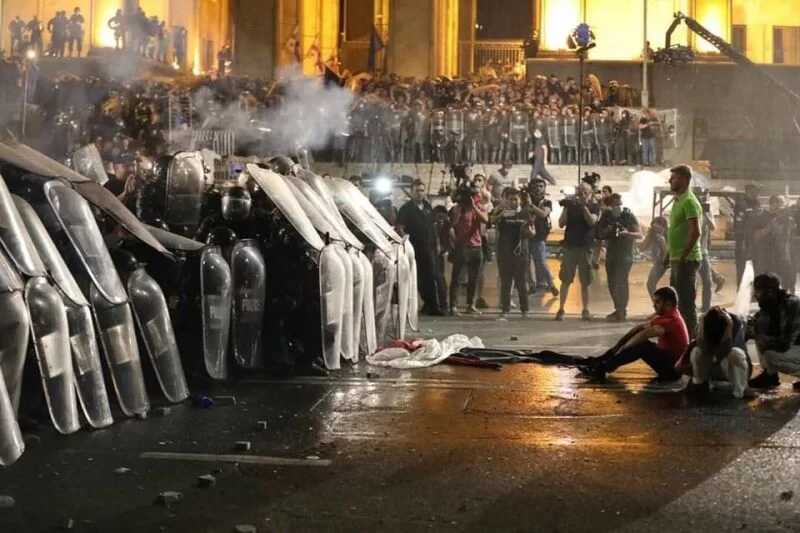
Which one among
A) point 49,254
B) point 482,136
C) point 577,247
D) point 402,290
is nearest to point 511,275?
point 577,247

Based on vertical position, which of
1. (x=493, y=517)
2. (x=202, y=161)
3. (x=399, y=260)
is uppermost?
(x=202, y=161)

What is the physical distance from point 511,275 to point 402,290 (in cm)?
309

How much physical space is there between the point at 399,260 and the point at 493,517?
6.23 metres

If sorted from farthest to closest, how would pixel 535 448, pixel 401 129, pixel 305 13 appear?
pixel 305 13, pixel 401 129, pixel 535 448

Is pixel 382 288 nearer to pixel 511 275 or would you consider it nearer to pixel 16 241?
pixel 511 275

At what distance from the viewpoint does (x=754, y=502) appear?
210 inches

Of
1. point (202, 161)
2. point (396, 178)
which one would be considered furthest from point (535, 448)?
point (396, 178)

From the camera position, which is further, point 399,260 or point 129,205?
point 399,260

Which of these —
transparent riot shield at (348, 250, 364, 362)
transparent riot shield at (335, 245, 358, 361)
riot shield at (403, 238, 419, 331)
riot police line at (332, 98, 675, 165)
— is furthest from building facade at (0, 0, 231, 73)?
transparent riot shield at (335, 245, 358, 361)

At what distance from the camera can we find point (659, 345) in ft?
29.1

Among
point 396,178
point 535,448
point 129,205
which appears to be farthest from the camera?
point 396,178

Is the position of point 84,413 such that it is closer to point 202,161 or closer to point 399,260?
point 202,161

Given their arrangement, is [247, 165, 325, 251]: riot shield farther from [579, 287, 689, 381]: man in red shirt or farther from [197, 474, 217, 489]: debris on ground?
[197, 474, 217, 489]: debris on ground

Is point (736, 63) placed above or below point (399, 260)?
above
